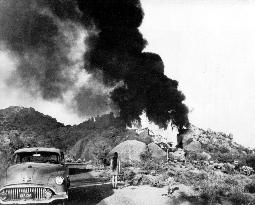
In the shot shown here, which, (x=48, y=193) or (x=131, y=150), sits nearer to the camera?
(x=48, y=193)

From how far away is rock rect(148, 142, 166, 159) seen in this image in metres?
37.8

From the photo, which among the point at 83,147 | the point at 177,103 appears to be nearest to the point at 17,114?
the point at 83,147

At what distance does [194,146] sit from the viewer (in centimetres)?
4175

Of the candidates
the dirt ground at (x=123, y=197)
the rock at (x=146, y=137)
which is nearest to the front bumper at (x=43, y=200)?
the dirt ground at (x=123, y=197)

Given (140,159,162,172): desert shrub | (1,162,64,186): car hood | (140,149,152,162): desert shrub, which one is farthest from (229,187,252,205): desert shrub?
(140,149,152,162): desert shrub

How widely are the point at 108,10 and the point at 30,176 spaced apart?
40.3 m

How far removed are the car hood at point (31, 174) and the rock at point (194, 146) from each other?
3130 cm

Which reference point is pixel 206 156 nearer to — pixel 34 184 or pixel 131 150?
pixel 131 150

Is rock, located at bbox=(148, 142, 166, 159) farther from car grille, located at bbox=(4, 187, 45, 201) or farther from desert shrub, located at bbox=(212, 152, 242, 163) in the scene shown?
car grille, located at bbox=(4, 187, 45, 201)

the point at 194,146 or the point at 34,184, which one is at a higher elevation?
the point at 194,146

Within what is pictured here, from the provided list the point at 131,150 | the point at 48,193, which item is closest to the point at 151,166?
the point at 131,150

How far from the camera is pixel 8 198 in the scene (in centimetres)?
1079

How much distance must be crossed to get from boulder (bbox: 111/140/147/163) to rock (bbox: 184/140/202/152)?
19.6ft

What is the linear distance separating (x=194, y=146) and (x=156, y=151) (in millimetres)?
5517
